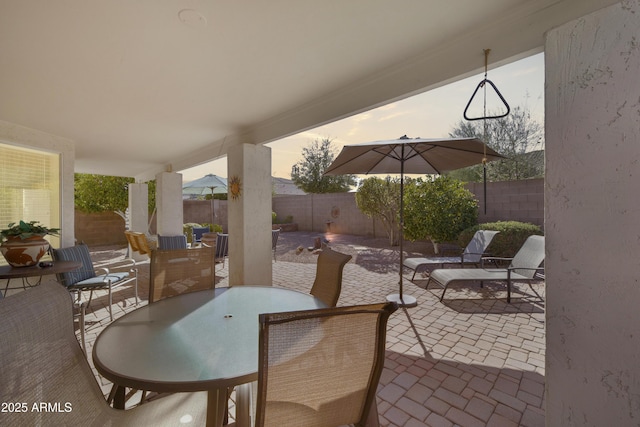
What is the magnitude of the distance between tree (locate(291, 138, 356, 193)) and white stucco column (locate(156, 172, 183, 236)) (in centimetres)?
1178

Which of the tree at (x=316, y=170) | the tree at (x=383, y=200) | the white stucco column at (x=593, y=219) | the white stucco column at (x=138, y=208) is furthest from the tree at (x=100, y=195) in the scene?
the white stucco column at (x=593, y=219)

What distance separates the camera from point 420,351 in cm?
270

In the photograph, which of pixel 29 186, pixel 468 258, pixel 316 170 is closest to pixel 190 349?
pixel 468 258

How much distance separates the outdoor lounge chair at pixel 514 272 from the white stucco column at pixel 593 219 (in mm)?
2633

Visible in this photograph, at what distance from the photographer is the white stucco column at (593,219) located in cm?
120

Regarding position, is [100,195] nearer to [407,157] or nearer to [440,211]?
[407,157]

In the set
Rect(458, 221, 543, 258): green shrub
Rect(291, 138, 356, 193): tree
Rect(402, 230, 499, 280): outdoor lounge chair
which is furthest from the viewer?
Rect(291, 138, 356, 193): tree

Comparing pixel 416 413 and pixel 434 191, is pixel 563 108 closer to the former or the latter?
pixel 416 413

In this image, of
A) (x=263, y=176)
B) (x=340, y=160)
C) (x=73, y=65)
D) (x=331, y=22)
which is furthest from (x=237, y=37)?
(x=263, y=176)

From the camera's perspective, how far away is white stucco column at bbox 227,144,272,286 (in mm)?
4520

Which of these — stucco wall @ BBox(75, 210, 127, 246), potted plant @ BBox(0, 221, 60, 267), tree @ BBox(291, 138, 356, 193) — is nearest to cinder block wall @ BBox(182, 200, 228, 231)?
stucco wall @ BBox(75, 210, 127, 246)

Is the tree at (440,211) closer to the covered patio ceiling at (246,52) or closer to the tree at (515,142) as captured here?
the covered patio ceiling at (246,52)

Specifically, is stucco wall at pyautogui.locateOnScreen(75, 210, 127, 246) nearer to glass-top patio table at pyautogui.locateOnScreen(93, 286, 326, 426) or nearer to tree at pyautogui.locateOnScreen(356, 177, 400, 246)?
tree at pyautogui.locateOnScreen(356, 177, 400, 246)

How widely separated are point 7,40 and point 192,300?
2.44 metres
